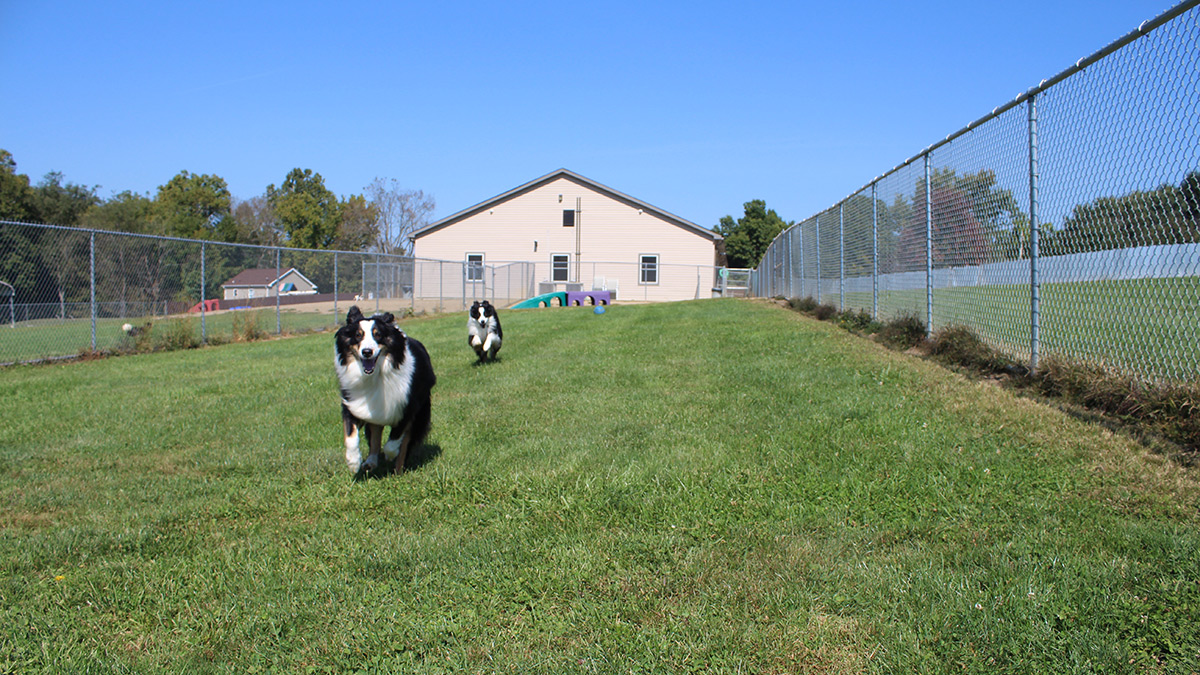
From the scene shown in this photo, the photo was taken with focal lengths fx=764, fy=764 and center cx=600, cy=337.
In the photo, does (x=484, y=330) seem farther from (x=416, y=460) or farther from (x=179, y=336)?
(x=179, y=336)

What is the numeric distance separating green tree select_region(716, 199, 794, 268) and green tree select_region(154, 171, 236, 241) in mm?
54757

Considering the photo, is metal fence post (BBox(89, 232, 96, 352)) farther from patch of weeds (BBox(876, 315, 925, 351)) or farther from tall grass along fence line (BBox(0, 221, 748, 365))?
patch of weeds (BBox(876, 315, 925, 351))

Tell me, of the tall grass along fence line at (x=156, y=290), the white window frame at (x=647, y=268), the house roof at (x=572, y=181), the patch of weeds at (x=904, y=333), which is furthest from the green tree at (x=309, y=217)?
the patch of weeds at (x=904, y=333)

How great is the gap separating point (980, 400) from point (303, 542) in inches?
180

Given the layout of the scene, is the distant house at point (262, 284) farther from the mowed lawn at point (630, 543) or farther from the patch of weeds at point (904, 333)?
the patch of weeds at point (904, 333)

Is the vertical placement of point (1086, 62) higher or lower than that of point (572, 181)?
lower

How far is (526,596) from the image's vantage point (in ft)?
10.1

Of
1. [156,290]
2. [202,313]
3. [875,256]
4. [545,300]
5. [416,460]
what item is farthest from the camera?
[545,300]

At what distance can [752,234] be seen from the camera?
9394cm

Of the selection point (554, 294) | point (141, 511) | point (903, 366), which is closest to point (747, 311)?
point (903, 366)

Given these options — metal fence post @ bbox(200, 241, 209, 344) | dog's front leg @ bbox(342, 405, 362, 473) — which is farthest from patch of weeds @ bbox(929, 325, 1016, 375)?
metal fence post @ bbox(200, 241, 209, 344)

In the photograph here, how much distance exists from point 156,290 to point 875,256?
42.4 feet

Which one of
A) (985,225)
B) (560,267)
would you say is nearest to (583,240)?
(560,267)

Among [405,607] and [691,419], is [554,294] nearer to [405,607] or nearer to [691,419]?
[691,419]
